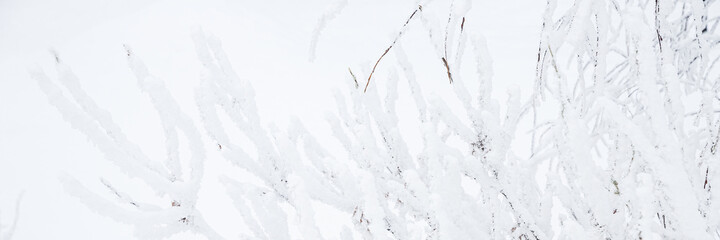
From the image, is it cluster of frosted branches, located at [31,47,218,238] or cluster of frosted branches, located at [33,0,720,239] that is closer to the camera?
cluster of frosted branches, located at [33,0,720,239]

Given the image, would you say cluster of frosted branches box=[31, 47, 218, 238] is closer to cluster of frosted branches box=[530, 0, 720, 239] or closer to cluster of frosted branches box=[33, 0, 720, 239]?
cluster of frosted branches box=[33, 0, 720, 239]

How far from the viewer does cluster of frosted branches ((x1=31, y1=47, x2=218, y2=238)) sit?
103 centimetres

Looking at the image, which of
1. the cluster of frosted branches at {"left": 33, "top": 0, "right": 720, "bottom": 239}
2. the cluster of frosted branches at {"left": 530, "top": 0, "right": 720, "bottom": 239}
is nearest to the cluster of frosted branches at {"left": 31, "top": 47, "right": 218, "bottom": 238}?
the cluster of frosted branches at {"left": 33, "top": 0, "right": 720, "bottom": 239}

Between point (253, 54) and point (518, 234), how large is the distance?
60.8 m

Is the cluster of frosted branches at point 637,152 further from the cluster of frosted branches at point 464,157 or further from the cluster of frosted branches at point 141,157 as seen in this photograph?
the cluster of frosted branches at point 141,157

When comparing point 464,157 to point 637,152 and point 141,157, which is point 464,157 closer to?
point 637,152

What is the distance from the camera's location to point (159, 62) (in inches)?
2635

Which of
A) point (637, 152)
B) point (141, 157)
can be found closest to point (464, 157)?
point (637, 152)

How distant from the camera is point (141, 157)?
1.17 m

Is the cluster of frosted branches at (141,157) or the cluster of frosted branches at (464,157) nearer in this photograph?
the cluster of frosted branches at (464,157)

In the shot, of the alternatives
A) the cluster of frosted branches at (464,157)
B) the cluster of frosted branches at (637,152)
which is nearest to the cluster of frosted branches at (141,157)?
the cluster of frosted branches at (464,157)

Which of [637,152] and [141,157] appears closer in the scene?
[637,152]

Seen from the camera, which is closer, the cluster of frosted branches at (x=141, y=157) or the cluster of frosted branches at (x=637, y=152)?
the cluster of frosted branches at (x=637, y=152)

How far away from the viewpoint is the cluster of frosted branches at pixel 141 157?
103cm
